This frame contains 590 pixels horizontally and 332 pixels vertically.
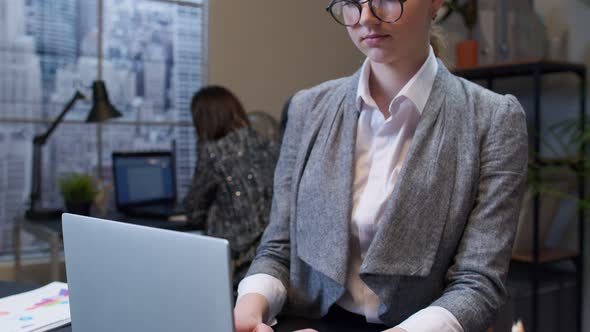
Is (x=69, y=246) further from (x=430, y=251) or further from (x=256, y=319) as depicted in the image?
(x=430, y=251)

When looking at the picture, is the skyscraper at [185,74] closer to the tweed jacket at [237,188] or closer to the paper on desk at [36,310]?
the tweed jacket at [237,188]

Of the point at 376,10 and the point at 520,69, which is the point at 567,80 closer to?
the point at 520,69

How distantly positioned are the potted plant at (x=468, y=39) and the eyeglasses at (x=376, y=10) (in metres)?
2.32

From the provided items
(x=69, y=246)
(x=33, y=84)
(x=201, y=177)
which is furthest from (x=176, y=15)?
(x=69, y=246)

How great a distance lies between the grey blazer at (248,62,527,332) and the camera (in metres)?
1.03

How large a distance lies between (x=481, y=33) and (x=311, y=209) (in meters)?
2.42

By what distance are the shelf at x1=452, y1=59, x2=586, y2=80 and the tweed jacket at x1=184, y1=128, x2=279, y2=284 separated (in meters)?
0.93

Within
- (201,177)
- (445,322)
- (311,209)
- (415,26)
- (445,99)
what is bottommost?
(201,177)

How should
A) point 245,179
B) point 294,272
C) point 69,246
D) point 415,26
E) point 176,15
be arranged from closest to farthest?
1. point 69,246
2. point 415,26
3. point 294,272
4. point 245,179
5. point 176,15

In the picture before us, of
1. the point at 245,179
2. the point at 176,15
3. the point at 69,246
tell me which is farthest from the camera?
the point at 176,15

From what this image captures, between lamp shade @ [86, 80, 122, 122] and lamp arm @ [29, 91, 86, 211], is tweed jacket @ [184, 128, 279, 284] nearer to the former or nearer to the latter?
lamp shade @ [86, 80, 122, 122]

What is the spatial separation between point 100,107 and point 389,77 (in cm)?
222

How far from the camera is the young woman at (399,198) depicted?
3.38 feet

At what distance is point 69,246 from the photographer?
0.81 metres
